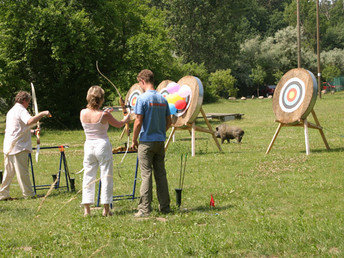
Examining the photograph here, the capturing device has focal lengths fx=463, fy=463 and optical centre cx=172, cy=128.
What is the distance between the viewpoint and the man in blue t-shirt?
654 cm

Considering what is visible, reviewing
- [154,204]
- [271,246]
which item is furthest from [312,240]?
[154,204]

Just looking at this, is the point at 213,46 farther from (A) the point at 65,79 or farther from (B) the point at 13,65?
(B) the point at 13,65

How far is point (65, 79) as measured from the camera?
24578mm

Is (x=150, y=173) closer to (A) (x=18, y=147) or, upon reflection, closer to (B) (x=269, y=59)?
(A) (x=18, y=147)

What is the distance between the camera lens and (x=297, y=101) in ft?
40.1

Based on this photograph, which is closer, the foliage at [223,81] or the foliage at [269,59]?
the foliage at [223,81]

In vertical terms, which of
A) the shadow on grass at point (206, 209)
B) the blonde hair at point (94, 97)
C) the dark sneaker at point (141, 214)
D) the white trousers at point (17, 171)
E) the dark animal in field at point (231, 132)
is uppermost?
the blonde hair at point (94, 97)

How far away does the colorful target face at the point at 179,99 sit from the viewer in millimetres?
12852

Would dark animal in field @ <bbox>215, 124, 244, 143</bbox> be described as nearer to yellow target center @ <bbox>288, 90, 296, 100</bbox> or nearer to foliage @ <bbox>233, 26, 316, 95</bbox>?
yellow target center @ <bbox>288, 90, 296, 100</bbox>

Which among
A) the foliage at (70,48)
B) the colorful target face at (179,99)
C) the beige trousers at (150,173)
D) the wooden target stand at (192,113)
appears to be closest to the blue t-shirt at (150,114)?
the beige trousers at (150,173)

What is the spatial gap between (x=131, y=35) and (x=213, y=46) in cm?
2986

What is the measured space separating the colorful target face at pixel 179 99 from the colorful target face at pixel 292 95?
258cm

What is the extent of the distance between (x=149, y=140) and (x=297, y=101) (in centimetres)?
680

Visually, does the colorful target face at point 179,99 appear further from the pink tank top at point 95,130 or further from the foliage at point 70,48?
the foliage at point 70,48
